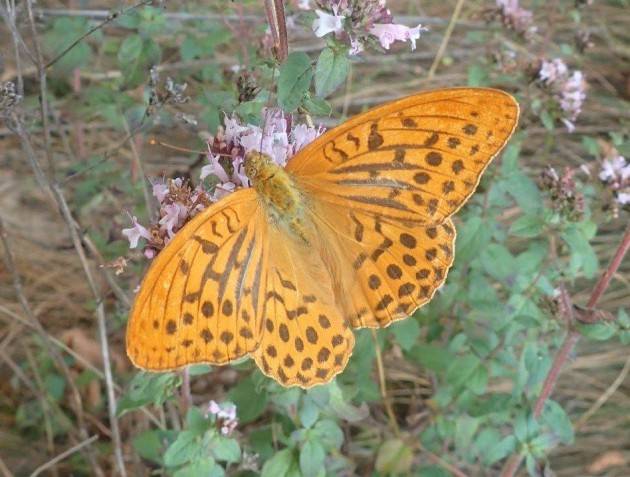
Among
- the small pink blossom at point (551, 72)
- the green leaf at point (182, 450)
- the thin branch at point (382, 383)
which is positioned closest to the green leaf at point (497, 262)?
the thin branch at point (382, 383)

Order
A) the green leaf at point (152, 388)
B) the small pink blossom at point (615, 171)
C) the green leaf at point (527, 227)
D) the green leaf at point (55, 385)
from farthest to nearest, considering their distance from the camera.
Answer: the green leaf at point (55, 385)
the small pink blossom at point (615, 171)
the green leaf at point (527, 227)
the green leaf at point (152, 388)

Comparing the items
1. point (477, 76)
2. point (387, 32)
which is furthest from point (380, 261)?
point (477, 76)

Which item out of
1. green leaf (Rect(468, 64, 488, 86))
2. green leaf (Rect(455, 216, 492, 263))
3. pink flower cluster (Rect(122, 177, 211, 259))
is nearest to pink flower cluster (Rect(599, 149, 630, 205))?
green leaf (Rect(455, 216, 492, 263))

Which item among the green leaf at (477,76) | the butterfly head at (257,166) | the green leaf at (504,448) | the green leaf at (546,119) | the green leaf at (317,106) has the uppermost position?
the green leaf at (317,106)

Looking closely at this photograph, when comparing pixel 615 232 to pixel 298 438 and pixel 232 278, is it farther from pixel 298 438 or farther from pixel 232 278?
pixel 232 278

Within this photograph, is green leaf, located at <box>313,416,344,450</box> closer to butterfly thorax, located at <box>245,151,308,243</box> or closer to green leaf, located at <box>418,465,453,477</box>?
green leaf, located at <box>418,465,453,477</box>

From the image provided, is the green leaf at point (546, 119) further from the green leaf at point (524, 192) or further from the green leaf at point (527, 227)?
the green leaf at point (527, 227)

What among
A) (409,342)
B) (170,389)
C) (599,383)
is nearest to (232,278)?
(170,389)
